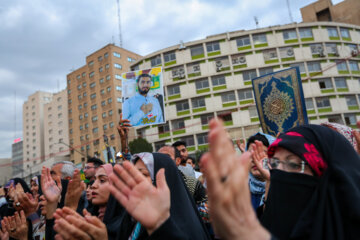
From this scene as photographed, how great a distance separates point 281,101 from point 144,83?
349 cm

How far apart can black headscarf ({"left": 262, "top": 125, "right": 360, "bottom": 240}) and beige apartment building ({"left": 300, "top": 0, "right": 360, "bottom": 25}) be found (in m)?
35.8

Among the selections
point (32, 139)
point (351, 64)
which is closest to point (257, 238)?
point (351, 64)

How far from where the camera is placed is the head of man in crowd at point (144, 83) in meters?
6.50

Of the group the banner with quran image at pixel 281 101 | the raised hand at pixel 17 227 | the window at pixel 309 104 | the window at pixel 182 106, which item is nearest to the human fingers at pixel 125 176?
the raised hand at pixel 17 227

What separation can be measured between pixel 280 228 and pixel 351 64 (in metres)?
32.1

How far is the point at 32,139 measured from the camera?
184 feet

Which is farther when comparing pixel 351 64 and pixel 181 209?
pixel 351 64

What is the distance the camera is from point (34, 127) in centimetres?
5650

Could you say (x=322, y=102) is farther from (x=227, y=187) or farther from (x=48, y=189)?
(x=227, y=187)

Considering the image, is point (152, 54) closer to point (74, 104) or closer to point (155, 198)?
point (74, 104)

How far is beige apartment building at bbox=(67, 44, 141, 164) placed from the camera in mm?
34406

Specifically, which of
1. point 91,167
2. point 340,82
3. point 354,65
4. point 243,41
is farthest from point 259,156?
point 354,65

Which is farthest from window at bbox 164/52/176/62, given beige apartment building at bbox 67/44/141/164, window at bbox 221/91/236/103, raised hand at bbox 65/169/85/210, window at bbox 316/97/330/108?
raised hand at bbox 65/169/85/210

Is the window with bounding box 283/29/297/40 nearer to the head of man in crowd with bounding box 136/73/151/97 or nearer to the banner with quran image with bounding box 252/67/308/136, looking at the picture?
the banner with quran image with bounding box 252/67/308/136
